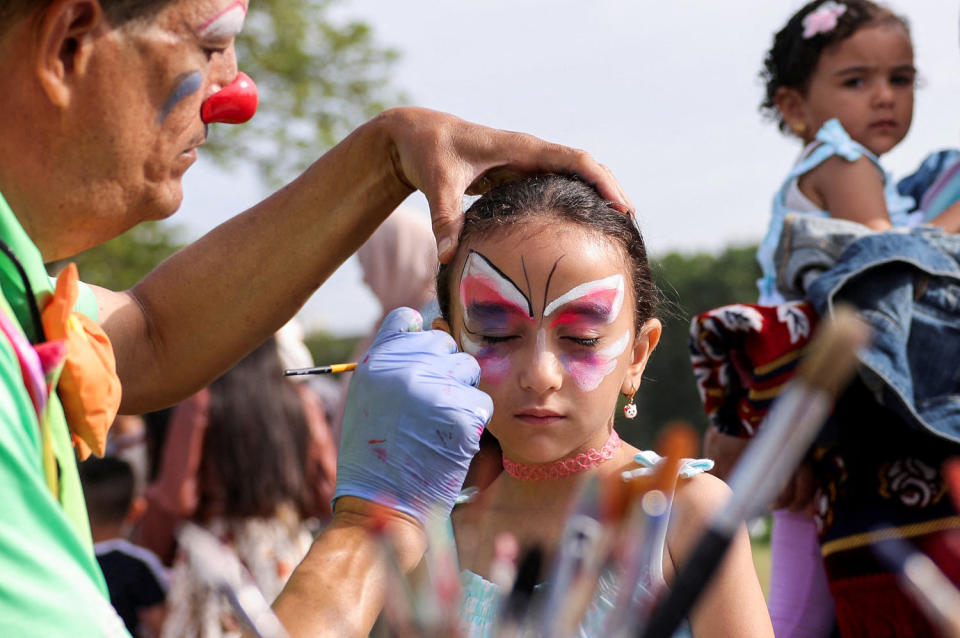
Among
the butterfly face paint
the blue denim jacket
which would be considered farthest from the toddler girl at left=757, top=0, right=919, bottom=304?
the butterfly face paint

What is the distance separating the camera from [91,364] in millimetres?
1344

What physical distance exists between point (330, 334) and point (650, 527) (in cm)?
2809

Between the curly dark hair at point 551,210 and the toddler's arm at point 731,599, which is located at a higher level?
the curly dark hair at point 551,210

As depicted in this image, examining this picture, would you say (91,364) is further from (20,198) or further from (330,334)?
(330,334)

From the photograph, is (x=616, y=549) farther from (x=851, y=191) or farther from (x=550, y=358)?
(x=851, y=191)

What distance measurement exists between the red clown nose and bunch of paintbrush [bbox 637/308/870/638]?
102 cm

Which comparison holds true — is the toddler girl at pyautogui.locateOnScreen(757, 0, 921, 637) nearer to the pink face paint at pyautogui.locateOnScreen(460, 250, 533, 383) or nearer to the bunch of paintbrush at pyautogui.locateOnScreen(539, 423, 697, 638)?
the pink face paint at pyautogui.locateOnScreen(460, 250, 533, 383)

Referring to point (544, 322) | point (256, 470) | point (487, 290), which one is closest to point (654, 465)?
point (544, 322)

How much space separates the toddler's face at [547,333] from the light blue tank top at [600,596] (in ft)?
0.51

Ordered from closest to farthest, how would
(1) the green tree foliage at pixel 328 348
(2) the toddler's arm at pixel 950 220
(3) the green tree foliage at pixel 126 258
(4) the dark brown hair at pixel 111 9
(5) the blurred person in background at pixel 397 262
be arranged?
(4) the dark brown hair at pixel 111 9 < (2) the toddler's arm at pixel 950 220 < (5) the blurred person in background at pixel 397 262 < (3) the green tree foliage at pixel 126 258 < (1) the green tree foliage at pixel 328 348

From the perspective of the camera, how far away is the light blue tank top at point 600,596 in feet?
5.66

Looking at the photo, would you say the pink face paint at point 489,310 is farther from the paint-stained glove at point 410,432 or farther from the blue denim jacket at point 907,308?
the blue denim jacket at point 907,308

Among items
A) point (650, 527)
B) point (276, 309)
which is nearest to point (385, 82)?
point (276, 309)

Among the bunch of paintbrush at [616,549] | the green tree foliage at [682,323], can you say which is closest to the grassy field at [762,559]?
the green tree foliage at [682,323]
